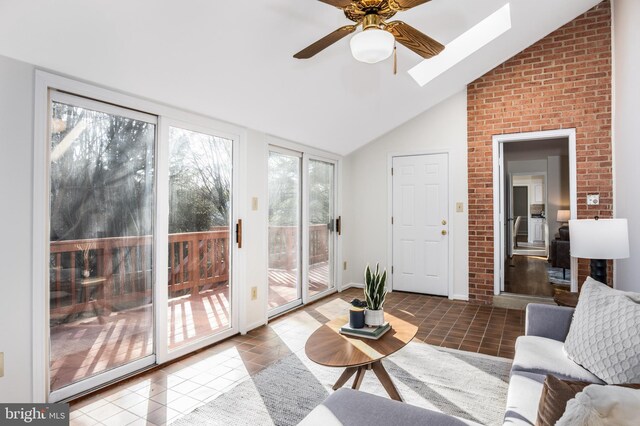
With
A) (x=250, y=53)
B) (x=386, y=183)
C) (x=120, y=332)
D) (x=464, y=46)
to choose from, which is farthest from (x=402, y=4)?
(x=386, y=183)

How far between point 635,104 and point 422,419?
3378mm

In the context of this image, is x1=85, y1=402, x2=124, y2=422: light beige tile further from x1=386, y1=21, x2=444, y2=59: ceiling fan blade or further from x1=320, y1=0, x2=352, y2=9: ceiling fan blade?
x1=386, y1=21, x2=444, y2=59: ceiling fan blade

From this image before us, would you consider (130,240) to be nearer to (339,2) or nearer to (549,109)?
(339,2)

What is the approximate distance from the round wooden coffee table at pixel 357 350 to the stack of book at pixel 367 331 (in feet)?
0.07

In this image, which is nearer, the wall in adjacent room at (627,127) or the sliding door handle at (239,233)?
the wall in adjacent room at (627,127)

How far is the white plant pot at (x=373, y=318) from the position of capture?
2.32 metres

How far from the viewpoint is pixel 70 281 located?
7.78 feet

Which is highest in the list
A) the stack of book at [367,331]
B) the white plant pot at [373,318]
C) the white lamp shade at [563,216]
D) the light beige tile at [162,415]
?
the white lamp shade at [563,216]

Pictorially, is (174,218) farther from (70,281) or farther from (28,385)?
(28,385)

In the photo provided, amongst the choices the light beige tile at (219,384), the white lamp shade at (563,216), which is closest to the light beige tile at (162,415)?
the light beige tile at (219,384)

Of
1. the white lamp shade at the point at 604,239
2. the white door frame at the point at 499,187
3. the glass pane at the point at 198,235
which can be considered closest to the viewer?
the white lamp shade at the point at 604,239

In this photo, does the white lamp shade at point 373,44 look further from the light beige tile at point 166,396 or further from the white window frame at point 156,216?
the light beige tile at point 166,396

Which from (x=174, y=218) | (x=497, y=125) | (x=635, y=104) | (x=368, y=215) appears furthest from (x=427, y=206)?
(x=174, y=218)

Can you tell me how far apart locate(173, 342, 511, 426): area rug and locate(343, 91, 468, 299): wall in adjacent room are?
225 cm
